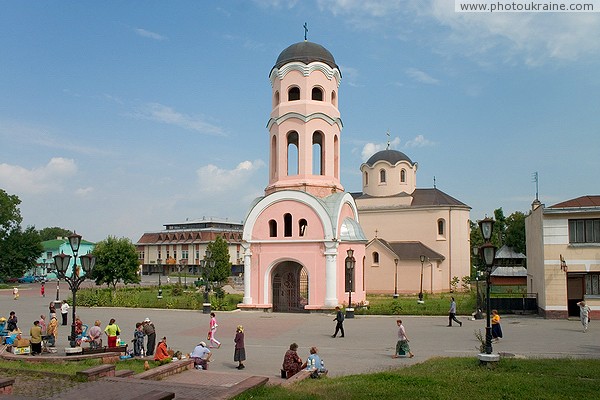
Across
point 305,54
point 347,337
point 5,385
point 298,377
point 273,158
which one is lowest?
point 347,337

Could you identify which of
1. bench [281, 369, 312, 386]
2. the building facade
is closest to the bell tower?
bench [281, 369, 312, 386]

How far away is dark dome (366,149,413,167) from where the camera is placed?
2012 inches

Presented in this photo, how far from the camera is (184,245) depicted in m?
87.8

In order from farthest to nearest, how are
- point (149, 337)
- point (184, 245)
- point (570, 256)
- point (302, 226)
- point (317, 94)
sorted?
point (184, 245) < point (317, 94) < point (302, 226) < point (570, 256) < point (149, 337)

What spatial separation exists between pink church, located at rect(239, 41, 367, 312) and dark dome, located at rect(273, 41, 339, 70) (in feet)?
0.21

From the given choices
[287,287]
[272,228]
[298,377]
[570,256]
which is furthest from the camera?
[287,287]

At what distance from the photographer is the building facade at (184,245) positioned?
8646 centimetres

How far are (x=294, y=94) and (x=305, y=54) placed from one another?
2.57 metres

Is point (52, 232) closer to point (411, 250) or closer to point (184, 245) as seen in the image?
point (184, 245)

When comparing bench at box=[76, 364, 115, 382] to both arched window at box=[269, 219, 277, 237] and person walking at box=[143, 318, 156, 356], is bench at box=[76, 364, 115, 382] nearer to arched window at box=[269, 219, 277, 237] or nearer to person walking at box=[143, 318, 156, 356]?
person walking at box=[143, 318, 156, 356]

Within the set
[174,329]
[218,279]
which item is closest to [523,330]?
[174,329]

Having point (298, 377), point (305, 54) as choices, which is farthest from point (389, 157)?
point (298, 377)

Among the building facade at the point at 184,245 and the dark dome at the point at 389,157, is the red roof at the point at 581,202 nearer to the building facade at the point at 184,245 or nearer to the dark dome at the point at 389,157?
the dark dome at the point at 389,157

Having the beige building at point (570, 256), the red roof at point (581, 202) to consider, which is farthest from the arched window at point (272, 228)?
the red roof at point (581, 202)
